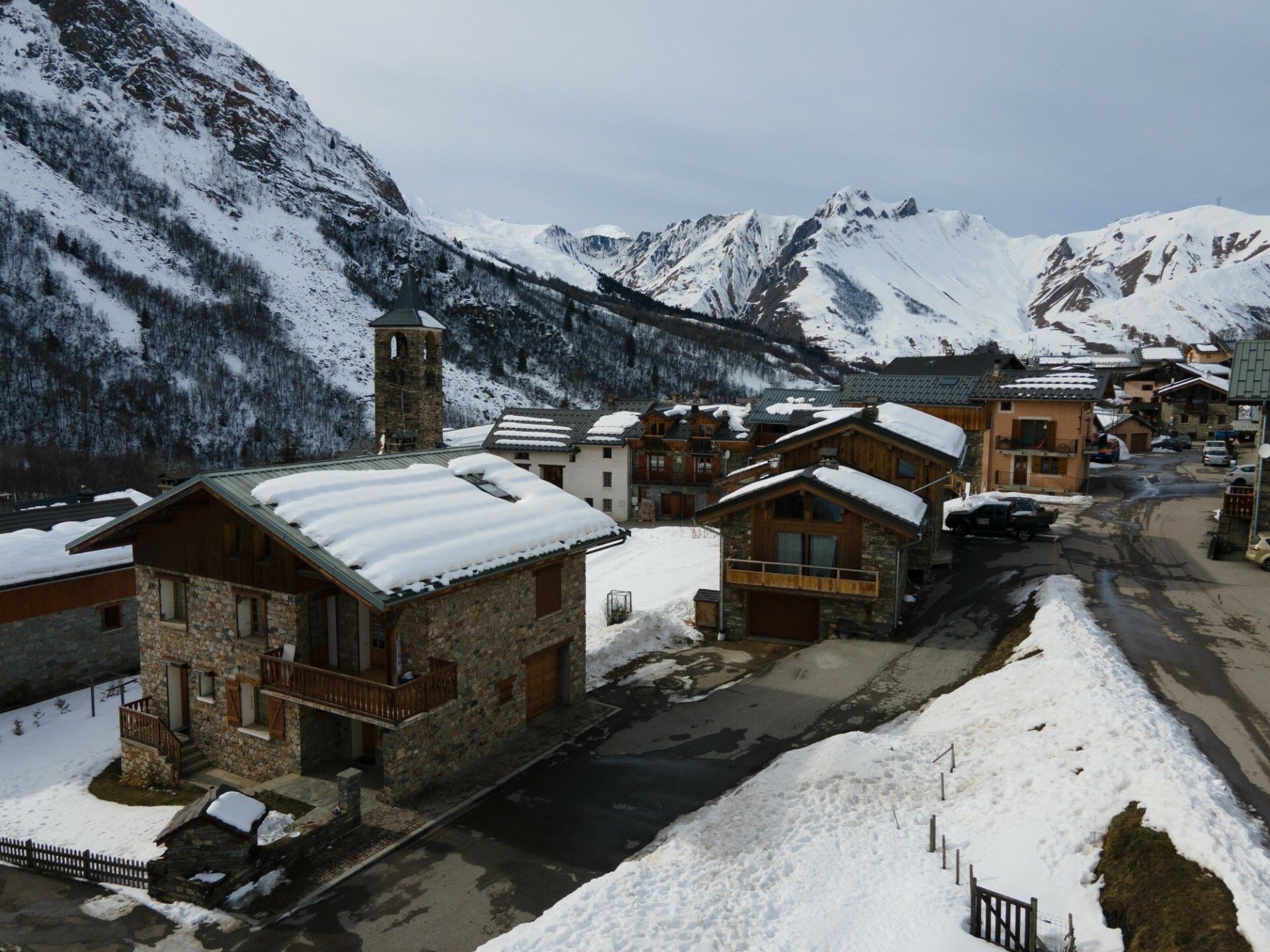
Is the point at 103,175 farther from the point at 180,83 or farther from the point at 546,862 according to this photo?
the point at 546,862

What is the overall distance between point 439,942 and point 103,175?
177 m

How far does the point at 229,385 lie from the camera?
12231 cm

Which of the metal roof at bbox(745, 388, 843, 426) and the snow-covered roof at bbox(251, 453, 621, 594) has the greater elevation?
the metal roof at bbox(745, 388, 843, 426)

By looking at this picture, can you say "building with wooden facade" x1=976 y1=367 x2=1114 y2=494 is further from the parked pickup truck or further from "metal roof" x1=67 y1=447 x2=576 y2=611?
"metal roof" x1=67 y1=447 x2=576 y2=611

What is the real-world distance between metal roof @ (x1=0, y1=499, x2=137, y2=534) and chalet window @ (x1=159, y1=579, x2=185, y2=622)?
8.68 m

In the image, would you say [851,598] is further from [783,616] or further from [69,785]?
[69,785]

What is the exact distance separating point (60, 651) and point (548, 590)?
18.9m

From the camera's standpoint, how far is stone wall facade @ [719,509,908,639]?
27.7 metres

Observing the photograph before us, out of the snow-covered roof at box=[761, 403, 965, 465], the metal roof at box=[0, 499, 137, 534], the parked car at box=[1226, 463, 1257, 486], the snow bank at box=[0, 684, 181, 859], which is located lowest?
the snow bank at box=[0, 684, 181, 859]

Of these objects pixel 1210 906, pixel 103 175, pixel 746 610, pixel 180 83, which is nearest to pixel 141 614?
pixel 746 610

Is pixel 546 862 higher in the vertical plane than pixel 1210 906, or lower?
lower

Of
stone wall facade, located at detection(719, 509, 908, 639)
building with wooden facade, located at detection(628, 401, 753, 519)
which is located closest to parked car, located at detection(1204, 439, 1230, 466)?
building with wooden facade, located at detection(628, 401, 753, 519)

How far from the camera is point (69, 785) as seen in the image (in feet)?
72.0

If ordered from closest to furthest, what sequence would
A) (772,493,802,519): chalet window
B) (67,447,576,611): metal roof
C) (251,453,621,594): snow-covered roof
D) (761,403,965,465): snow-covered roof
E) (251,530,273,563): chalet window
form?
(67,447,576,611): metal roof < (251,453,621,594): snow-covered roof < (251,530,273,563): chalet window < (772,493,802,519): chalet window < (761,403,965,465): snow-covered roof
